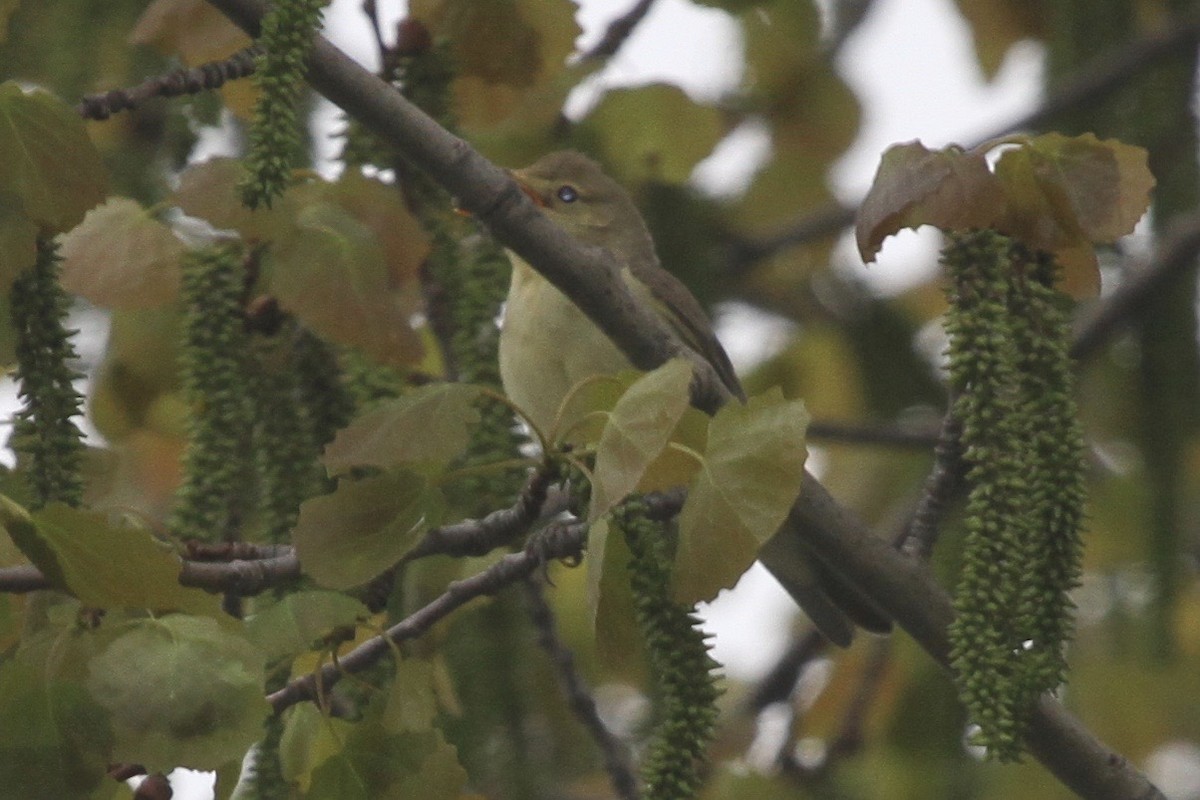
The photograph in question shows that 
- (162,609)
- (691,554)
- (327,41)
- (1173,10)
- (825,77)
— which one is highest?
(825,77)

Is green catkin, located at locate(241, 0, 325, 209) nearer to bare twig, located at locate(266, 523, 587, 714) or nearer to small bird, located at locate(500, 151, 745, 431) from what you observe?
bare twig, located at locate(266, 523, 587, 714)

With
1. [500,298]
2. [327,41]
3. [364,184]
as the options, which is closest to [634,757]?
[500,298]

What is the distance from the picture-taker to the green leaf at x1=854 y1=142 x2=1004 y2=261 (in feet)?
7.85

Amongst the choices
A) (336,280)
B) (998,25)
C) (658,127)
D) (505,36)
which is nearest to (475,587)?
(336,280)

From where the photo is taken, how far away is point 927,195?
239cm

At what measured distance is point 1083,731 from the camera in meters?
2.96

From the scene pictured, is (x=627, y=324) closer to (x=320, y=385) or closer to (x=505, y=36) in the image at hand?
(x=320, y=385)

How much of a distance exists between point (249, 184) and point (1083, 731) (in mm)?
1669

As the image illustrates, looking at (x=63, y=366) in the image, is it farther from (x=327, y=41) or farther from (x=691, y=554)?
(x=691, y=554)

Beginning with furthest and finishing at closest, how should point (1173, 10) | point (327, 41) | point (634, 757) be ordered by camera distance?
point (1173, 10)
point (634, 757)
point (327, 41)

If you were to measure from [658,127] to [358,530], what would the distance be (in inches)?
77.8

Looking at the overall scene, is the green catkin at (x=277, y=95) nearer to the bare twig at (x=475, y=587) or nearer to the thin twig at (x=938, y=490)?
the bare twig at (x=475, y=587)

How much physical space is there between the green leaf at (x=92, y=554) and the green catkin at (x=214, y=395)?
70cm

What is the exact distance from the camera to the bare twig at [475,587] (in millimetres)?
2637
